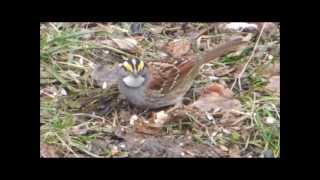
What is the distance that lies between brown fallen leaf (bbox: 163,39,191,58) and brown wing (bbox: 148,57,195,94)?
0.04 m

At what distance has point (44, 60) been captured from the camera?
344cm

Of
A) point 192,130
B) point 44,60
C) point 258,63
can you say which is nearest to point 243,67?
point 258,63

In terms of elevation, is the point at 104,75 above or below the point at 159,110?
above

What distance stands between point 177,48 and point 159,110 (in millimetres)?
270

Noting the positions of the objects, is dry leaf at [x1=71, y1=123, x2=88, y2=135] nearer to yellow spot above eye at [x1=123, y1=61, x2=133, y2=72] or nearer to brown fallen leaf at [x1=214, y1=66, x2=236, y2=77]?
yellow spot above eye at [x1=123, y1=61, x2=133, y2=72]

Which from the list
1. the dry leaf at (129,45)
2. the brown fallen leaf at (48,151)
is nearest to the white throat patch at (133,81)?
the dry leaf at (129,45)

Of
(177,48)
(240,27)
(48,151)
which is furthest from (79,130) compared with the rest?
(240,27)

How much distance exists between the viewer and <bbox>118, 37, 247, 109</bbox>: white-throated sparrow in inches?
133

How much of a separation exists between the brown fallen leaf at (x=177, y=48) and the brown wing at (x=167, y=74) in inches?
1.6

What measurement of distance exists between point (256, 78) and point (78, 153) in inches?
31.7

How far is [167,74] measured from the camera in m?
3.39

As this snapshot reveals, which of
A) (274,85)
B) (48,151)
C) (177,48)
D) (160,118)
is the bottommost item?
(48,151)

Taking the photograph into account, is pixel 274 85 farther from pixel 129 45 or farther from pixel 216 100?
pixel 129 45

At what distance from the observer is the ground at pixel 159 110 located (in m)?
3.39
